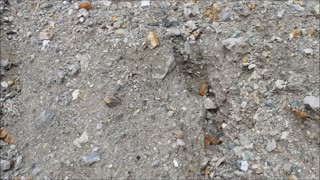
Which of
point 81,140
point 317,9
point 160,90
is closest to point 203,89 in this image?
point 160,90

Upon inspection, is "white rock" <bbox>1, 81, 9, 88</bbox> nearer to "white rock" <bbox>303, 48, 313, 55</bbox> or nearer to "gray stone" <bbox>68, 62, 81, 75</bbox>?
"gray stone" <bbox>68, 62, 81, 75</bbox>

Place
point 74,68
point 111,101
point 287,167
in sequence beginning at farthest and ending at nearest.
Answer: point 74,68 → point 111,101 → point 287,167

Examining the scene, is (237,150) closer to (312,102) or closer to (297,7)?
(312,102)

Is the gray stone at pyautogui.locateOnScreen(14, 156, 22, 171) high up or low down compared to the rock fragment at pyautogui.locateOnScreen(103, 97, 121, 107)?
down

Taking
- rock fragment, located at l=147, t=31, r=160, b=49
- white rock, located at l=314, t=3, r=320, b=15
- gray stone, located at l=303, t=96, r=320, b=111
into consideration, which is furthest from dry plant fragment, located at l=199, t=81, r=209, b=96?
white rock, located at l=314, t=3, r=320, b=15

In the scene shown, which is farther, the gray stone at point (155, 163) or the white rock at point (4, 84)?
the white rock at point (4, 84)

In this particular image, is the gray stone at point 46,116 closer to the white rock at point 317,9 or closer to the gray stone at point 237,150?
the gray stone at point 237,150

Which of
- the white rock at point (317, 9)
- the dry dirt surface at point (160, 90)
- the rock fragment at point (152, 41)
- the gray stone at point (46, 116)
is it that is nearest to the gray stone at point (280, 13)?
the dry dirt surface at point (160, 90)
